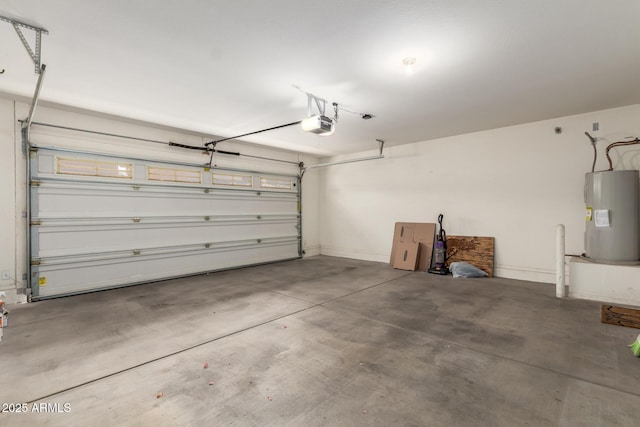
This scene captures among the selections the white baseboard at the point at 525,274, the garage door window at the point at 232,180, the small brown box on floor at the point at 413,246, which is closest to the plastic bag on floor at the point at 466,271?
the white baseboard at the point at 525,274

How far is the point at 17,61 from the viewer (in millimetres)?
2850

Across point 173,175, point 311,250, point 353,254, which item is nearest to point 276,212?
point 311,250

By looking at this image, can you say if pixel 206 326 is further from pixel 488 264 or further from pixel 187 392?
pixel 488 264

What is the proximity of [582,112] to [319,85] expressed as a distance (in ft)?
13.6

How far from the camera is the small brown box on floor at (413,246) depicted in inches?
237

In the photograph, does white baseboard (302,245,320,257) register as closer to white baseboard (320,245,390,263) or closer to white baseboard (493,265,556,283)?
white baseboard (320,245,390,263)

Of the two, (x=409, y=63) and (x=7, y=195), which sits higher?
(x=409, y=63)

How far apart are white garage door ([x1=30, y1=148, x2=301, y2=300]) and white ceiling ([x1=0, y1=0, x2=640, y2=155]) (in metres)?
1.05

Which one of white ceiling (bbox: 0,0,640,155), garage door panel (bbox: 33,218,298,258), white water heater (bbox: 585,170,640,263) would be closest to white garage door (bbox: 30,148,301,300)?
garage door panel (bbox: 33,218,298,258)

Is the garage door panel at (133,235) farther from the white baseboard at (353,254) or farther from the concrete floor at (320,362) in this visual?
the white baseboard at (353,254)

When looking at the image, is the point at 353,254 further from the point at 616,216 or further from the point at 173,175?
the point at 616,216

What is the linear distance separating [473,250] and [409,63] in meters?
4.02

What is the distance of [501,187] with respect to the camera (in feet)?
17.4

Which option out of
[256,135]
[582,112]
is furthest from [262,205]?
[582,112]
